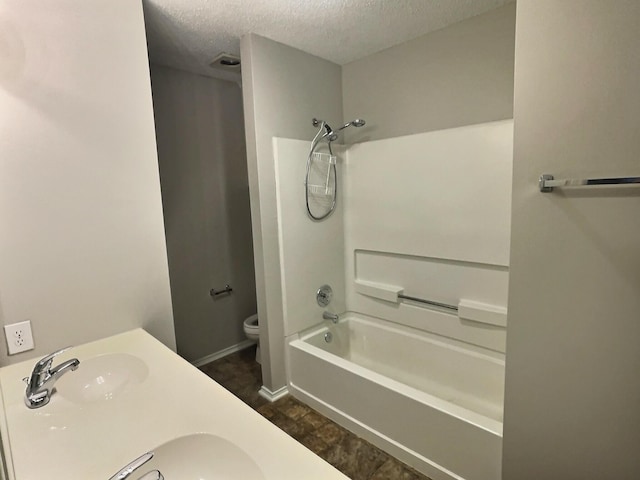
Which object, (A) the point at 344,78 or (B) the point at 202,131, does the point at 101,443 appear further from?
(A) the point at 344,78

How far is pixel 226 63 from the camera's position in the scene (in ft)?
8.54

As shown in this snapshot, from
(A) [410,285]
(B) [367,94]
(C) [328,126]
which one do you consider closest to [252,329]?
(A) [410,285]

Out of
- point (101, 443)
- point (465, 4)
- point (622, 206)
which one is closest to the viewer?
point (101, 443)

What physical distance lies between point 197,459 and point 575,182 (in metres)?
1.39

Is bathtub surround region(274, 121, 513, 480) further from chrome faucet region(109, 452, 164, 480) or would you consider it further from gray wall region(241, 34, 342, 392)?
chrome faucet region(109, 452, 164, 480)

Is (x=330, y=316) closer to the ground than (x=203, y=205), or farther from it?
closer to the ground

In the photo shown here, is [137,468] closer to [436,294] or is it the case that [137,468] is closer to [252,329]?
[436,294]

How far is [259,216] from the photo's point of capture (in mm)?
2311

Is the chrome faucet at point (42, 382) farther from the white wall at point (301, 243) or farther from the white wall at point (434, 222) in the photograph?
the white wall at point (434, 222)

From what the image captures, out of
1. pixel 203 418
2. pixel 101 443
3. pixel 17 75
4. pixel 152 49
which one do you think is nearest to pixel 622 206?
pixel 203 418

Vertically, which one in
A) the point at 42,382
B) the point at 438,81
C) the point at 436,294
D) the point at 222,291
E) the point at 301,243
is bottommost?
the point at 222,291

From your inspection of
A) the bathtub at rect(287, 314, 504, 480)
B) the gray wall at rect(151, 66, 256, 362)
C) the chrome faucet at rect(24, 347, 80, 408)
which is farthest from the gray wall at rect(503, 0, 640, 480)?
the gray wall at rect(151, 66, 256, 362)

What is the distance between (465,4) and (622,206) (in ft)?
4.92

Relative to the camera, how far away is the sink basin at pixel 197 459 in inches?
33.4
